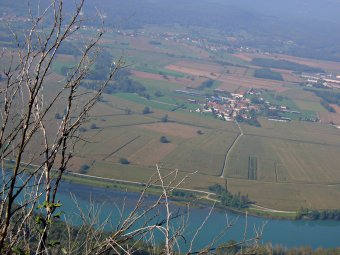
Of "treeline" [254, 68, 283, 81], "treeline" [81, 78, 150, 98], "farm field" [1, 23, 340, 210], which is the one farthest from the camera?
"treeline" [254, 68, 283, 81]

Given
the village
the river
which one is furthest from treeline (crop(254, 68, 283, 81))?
the river

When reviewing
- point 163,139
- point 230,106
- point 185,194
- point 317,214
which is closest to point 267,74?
point 230,106

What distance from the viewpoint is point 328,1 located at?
88.8m

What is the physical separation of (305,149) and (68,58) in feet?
41.4

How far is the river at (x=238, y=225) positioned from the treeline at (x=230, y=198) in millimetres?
348

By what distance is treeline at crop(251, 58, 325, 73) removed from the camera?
35344mm

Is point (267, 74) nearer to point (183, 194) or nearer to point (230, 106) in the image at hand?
point (230, 106)

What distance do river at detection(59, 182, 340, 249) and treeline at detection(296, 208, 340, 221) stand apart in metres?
0.13

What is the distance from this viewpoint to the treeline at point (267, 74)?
31.6m

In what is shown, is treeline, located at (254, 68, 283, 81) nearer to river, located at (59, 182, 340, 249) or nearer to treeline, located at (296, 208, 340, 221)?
treeline, located at (296, 208, 340, 221)

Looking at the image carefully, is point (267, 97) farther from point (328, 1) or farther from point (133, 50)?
point (328, 1)

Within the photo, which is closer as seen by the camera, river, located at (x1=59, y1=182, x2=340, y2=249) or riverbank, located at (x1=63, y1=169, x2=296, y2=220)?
river, located at (x1=59, y1=182, x2=340, y2=249)

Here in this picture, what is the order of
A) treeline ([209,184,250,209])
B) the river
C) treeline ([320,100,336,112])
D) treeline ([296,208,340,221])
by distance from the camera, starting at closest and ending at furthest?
the river
treeline ([296,208,340,221])
treeline ([209,184,250,209])
treeline ([320,100,336,112])

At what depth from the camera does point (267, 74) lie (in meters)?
32.1
